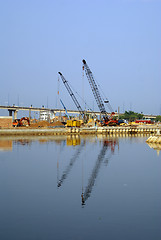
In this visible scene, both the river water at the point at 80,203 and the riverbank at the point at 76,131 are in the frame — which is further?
the riverbank at the point at 76,131

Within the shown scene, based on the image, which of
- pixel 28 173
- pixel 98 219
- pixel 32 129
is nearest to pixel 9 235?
pixel 98 219

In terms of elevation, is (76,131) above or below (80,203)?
above

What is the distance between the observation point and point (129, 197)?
27.1m

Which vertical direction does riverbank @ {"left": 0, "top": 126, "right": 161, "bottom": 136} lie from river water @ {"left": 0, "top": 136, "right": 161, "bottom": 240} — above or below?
above

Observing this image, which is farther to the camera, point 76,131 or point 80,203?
point 76,131

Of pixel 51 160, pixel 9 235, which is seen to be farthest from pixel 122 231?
pixel 51 160

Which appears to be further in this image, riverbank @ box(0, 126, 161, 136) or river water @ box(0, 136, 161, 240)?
riverbank @ box(0, 126, 161, 136)

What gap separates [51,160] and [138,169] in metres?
15.4

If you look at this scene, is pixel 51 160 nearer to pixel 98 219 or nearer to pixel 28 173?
pixel 28 173

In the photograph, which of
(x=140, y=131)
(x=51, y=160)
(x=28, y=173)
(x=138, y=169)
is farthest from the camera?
(x=140, y=131)

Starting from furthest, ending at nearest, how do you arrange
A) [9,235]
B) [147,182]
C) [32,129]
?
[32,129] < [147,182] < [9,235]

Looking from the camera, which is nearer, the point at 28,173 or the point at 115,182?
the point at 115,182

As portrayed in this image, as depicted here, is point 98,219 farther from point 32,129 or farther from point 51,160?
point 32,129

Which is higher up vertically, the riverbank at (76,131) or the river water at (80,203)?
the riverbank at (76,131)
